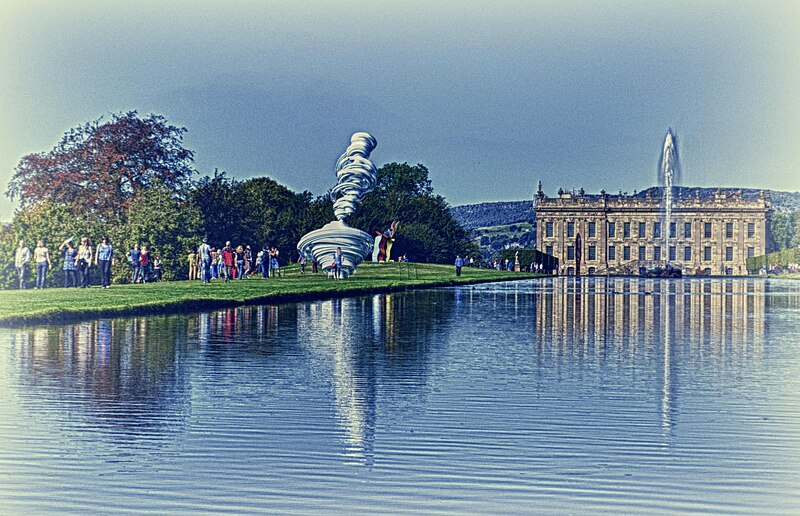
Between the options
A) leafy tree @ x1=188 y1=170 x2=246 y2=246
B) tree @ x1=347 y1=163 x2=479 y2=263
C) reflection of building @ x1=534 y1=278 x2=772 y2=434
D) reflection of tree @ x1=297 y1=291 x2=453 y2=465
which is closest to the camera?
reflection of tree @ x1=297 y1=291 x2=453 y2=465

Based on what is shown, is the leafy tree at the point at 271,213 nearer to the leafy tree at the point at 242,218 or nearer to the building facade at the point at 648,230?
the leafy tree at the point at 242,218

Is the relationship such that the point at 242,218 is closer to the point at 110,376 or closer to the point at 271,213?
the point at 271,213

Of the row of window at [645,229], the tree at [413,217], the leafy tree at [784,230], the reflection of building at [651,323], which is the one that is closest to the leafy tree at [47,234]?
the reflection of building at [651,323]

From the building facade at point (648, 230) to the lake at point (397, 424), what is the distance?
11979 centimetres

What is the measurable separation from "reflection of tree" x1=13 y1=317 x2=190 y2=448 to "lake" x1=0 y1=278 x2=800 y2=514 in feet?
0.12

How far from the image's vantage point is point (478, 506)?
17.4 ft

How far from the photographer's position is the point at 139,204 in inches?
1847

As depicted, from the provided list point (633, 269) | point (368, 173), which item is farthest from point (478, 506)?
point (633, 269)

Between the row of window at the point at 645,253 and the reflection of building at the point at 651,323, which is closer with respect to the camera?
the reflection of building at the point at 651,323

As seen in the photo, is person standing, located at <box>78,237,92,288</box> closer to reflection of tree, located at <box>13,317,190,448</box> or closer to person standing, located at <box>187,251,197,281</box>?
person standing, located at <box>187,251,197,281</box>

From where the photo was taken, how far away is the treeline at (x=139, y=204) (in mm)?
38781

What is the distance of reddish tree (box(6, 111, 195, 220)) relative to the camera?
50844 mm

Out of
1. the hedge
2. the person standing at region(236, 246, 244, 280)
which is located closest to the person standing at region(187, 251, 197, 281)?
the person standing at region(236, 246, 244, 280)

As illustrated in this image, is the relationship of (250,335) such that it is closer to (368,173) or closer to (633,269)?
(368,173)
